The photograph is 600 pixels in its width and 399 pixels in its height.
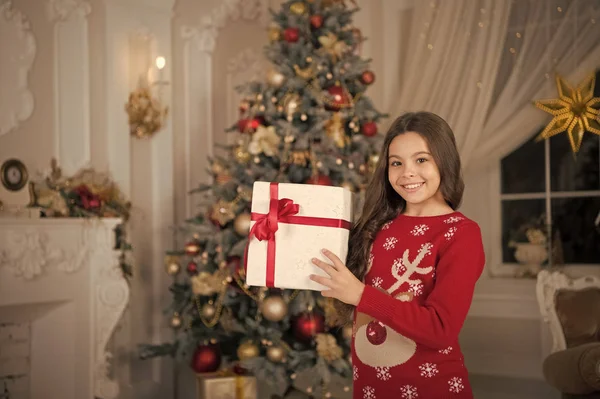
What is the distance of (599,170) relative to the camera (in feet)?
15.4

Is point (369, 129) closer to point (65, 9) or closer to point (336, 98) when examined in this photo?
point (336, 98)

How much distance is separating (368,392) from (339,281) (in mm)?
346

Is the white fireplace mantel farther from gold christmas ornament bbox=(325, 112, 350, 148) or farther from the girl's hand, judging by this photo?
the girl's hand

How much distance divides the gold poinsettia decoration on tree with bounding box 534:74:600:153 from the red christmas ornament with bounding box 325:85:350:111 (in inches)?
50.0

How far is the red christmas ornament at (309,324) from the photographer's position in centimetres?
419

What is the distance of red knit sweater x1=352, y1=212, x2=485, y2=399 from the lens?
1.84 metres

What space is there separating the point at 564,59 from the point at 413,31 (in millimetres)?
1216

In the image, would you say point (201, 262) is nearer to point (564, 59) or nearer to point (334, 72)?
point (334, 72)

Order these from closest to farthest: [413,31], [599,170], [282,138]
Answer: [282,138], [599,170], [413,31]

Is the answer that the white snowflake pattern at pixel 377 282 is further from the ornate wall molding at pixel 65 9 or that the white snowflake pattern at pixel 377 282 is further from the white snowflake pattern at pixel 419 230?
the ornate wall molding at pixel 65 9

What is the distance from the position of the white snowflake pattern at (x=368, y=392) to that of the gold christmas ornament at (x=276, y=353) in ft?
7.38

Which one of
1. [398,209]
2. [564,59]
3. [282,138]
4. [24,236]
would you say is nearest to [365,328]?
[398,209]

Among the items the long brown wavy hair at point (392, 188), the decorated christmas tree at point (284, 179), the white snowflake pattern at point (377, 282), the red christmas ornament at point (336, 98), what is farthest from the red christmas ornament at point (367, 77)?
the white snowflake pattern at point (377, 282)

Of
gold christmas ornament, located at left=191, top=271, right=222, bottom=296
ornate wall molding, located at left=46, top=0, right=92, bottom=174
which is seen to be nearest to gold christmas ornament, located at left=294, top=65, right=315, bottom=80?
gold christmas ornament, located at left=191, top=271, right=222, bottom=296
